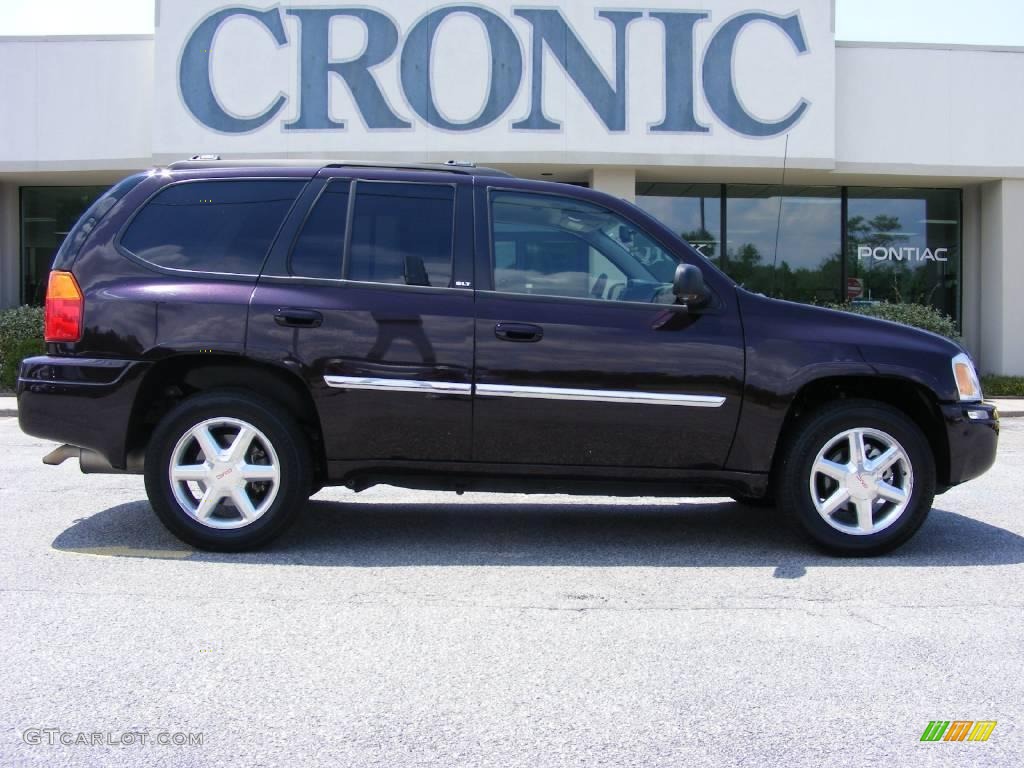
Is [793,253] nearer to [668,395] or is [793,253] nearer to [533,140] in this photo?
[533,140]

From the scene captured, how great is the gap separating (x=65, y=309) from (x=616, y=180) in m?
12.2

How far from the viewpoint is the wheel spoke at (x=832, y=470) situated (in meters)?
5.15

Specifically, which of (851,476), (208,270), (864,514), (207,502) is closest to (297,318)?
(208,270)

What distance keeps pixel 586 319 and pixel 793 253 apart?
14.1 metres

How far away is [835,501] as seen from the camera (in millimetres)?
5164

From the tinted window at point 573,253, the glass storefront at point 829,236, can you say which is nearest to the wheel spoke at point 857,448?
the tinted window at point 573,253

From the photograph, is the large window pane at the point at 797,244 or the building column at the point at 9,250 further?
the building column at the point at 9,250

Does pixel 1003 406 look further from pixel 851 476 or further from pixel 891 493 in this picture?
pixel 851 476

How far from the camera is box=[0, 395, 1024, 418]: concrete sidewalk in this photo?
521 inches

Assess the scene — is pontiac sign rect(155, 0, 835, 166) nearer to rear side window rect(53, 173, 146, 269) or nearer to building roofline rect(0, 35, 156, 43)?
building roofline rect(0, 35, 156, 43)

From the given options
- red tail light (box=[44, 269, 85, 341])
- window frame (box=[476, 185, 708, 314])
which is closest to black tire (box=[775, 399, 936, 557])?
window frame (box=[476, 185, 708, 314])

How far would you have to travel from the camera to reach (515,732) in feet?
10.1

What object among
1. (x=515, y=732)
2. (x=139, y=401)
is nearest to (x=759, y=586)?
(x=515, y=732)

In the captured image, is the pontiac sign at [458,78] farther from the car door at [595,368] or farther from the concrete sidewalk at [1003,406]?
the car door at [595,368]
